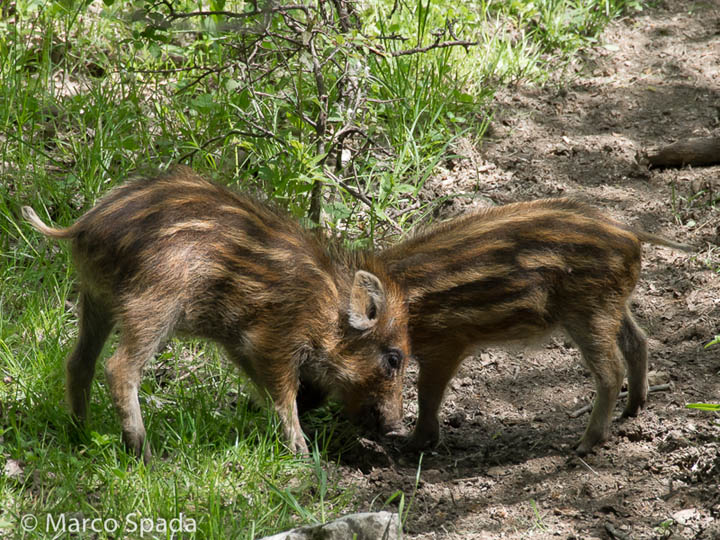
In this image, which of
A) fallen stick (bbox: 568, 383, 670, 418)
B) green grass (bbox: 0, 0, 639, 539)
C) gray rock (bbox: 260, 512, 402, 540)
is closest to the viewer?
gray rock (bbox: 260, 512, 402, 540)

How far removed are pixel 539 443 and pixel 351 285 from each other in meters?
1.27

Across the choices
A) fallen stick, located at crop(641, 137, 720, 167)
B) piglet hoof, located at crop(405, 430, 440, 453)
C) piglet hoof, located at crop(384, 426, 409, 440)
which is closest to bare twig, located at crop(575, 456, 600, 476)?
piglet hoof, located at crop(405, 430, 440, 453)

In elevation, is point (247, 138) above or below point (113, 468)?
above

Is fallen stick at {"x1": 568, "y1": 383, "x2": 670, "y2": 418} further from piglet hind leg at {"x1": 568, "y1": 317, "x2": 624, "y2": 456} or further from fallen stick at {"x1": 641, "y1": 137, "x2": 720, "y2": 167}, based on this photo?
fallen stick at {"x1": 641, "y1": 137, "x2": 720, "y2": 167}

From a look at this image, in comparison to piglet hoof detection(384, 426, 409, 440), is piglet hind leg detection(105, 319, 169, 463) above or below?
above

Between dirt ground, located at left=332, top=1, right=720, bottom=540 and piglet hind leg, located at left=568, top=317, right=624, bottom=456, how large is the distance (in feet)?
0.32

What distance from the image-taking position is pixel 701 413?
4.59 meters

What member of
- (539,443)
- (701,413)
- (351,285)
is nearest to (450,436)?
(539,443)

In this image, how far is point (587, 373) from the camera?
5.26 meters

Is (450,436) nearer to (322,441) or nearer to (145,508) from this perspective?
(322,441)

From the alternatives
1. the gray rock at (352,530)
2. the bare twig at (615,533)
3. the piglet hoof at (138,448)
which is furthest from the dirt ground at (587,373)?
the piglet hoof at (138,448)

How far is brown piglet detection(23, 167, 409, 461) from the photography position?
411cm

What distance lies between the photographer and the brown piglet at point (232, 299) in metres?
4.11

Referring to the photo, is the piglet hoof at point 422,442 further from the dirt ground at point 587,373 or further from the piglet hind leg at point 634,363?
the piglet hind leg at point 634,363
